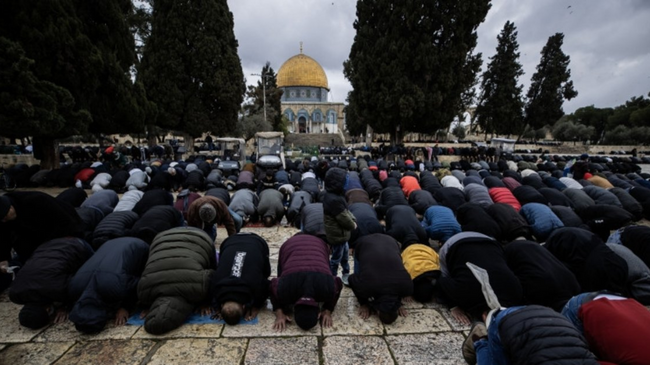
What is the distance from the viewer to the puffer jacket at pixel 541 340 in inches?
74.5

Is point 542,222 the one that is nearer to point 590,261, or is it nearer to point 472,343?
point 590,261

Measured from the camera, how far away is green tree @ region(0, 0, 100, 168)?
30.9 ft

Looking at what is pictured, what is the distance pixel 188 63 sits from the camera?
19.8 meters

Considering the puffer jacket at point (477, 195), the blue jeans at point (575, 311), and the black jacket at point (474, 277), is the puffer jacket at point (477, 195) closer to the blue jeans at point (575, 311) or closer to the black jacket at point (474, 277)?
the black jacket at point (474, 277)

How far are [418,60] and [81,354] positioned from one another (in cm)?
1975

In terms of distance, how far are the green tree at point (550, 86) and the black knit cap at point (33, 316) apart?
4017 cm

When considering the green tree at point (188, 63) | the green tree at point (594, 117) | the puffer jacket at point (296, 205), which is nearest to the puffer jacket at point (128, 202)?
the puffer jacket at point (296, 205)

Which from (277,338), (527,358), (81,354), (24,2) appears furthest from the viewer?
(24,2)

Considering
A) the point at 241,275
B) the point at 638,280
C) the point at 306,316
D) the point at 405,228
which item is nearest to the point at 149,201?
the point at 241,275

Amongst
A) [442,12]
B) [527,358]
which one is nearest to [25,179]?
[527,358]

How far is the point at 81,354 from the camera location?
2.84 meters

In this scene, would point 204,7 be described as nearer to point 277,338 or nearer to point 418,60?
point 418,60

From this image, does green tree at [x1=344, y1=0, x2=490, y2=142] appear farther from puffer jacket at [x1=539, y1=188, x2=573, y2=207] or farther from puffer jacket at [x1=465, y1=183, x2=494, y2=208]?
puffer jacket at [x1=539, y1=188, x2=573, y2=207]

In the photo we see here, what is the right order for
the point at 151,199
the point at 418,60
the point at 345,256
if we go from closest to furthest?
the point at 345,256 → the point at 151,199 → the point at 418,60
